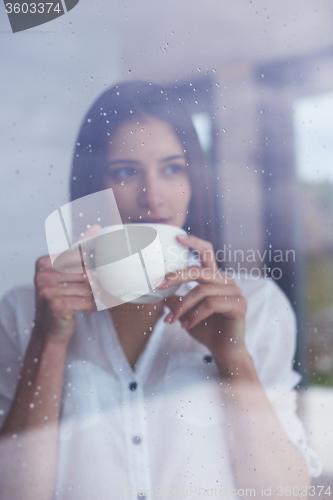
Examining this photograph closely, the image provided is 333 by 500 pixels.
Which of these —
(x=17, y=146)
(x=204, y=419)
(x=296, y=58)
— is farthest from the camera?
(x=296, y=58)

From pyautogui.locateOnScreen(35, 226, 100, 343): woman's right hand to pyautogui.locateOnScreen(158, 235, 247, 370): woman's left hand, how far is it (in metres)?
0.10

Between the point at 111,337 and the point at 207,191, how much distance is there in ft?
0.82

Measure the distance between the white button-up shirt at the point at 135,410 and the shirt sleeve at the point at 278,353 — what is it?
0.04 ft

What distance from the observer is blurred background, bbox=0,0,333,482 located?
1.29ft

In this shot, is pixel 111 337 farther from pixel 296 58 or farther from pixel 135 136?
pixel 296 58

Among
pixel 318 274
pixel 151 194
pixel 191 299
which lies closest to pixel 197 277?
pixel 191 299

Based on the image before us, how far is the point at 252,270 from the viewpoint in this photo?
0.66m

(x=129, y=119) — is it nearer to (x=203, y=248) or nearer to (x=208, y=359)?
(x=203, y=248)

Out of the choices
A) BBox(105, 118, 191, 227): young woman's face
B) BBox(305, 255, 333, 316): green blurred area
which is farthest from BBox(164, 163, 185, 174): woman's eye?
BBox(305, 255, 333, 316): green blurred area

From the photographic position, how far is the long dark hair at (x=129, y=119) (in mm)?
431

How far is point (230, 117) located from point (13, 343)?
45cm

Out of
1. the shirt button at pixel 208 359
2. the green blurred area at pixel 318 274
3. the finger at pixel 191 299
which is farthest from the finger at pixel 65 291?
the green blurred area at pixel 318 274

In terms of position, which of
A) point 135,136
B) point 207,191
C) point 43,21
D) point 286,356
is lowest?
point 286,356

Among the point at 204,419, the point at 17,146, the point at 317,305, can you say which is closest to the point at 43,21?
the point at 17,146
